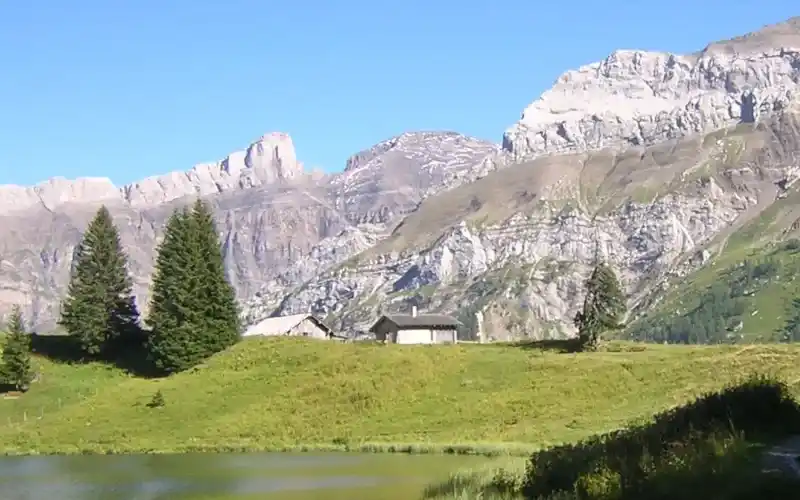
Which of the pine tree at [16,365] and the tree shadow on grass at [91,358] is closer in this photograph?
A: the pine tree at [16,365]

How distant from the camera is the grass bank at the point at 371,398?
197ft

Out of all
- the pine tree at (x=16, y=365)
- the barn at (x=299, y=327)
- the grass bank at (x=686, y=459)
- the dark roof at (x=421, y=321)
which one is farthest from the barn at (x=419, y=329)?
the grass bank at (x=686, y=459)

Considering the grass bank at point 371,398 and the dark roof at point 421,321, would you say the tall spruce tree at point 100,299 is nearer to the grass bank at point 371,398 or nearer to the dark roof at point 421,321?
the grass bank at point 371,398

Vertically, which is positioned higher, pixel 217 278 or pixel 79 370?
pixel 217 278

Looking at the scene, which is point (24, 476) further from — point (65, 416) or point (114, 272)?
point (114, 272)

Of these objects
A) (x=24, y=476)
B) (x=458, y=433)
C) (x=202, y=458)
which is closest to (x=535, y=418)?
(x=458, y=433)

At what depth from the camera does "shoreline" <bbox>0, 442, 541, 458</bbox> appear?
4925cm

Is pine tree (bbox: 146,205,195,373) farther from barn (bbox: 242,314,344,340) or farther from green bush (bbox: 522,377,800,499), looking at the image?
green bush (bbox: 522,377,800,499)

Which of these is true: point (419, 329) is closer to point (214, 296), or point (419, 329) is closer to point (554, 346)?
point (554, 346)

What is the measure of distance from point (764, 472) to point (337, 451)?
4238 centimetres

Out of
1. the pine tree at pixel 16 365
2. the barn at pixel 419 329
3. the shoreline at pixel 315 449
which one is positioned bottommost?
the shoreline at pixel 315 449

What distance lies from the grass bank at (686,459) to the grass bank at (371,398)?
26903mm

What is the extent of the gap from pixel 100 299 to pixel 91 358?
6439 millimetres

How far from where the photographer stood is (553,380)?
72000 millimetres
